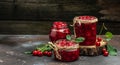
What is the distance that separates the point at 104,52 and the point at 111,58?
2.6 inches

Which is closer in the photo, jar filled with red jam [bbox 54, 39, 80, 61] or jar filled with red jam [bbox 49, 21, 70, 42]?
jar filled with red jam [bbox 54, 39, 80, 61]

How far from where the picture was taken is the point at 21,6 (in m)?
→ 2.37

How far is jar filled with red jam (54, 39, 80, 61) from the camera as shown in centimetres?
157

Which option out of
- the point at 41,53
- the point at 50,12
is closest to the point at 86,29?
the point at 41,53

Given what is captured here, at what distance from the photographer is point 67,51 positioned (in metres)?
1.57

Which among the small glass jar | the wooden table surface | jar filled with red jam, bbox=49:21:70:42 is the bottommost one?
the wooden table surface

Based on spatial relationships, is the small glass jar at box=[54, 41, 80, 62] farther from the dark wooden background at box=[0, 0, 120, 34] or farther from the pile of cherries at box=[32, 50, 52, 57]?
the dark wooden background at box=[0, 0, 120, 34]

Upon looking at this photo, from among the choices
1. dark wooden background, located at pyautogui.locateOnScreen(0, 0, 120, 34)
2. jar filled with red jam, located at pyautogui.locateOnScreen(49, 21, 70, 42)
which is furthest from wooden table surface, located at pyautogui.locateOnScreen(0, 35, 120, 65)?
dark wooden background, located at pyautogui.locateOnScreen(0, 0, 120, 34)

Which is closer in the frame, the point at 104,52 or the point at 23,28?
the point at 104,52

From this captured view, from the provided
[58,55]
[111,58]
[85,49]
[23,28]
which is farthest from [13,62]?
[23,28]

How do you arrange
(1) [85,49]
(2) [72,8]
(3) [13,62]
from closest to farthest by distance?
(3) [13,62], (1) [85,49], (2) [72,8]

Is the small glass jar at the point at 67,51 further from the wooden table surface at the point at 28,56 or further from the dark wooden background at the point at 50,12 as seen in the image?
the dark wooden background at the point at 50,12

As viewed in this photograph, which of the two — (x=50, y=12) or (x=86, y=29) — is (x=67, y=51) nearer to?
(x=86, y=29)

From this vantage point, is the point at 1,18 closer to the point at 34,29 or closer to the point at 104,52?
the point at 34,29
